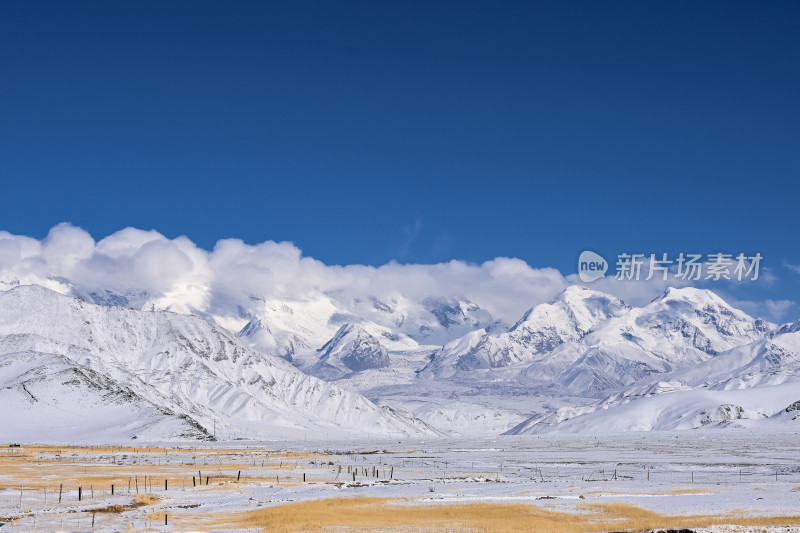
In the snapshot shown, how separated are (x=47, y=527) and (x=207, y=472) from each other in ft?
183

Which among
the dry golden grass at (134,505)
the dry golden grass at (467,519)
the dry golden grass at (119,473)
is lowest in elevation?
the dry golden grass at (119,473)

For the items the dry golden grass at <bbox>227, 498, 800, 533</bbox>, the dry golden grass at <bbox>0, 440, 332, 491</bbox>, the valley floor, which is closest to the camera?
the dry golden grass at <bbox>227, 498, 800, 533</bbox>

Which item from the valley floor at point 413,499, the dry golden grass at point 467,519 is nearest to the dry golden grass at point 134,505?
the valley floor at point 413,499

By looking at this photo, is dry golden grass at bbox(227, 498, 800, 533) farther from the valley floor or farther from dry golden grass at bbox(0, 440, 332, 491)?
dry golden grass at bbox(0, 440, 332, 491)

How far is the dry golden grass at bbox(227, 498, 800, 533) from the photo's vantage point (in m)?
51.6

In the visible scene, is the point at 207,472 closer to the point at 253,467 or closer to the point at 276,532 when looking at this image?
the point at 253,467

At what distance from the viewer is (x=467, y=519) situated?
5666 cm

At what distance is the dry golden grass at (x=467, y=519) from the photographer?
51625mm

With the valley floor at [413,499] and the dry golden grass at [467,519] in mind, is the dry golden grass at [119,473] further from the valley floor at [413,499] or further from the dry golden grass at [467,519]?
the dry golden grass at [467,519]

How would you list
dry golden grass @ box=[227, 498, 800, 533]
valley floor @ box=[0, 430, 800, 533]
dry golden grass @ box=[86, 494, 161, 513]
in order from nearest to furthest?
dry golden grass @ box=[227, 498, 800, 533]
valley floor @ box=[0, 430, 800, 533]
dry golden grass @ box=[86, 494, 161, 513]

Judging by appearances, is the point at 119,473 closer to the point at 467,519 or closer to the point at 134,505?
the point at 134,505

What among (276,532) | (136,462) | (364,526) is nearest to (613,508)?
(364,526)

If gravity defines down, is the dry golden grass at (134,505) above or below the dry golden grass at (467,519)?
below

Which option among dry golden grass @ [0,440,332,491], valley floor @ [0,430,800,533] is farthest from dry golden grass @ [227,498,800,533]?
dry golden grass @ [0,440,332,491]
